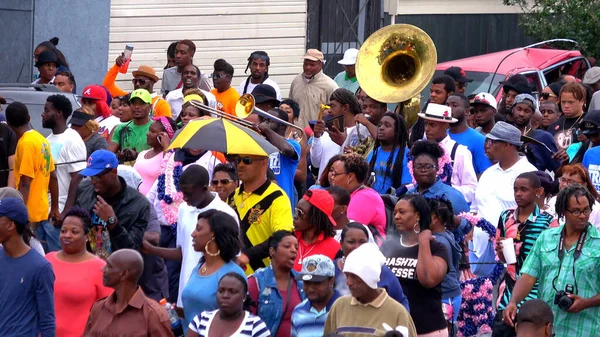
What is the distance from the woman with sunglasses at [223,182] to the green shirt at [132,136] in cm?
238

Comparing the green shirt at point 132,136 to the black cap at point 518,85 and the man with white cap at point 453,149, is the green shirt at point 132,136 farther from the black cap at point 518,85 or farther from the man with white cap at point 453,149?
the black cap at point 518,85

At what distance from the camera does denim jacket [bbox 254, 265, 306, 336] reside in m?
8.47

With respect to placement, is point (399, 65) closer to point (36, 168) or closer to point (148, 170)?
point (148, 170)

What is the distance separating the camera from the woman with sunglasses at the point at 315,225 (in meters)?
9.05

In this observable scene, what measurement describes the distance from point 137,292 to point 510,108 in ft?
23.2

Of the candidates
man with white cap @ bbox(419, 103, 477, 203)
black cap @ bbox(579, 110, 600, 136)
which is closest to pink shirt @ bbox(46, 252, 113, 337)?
man with white cap @ bbox(419, 103, 477, 203)

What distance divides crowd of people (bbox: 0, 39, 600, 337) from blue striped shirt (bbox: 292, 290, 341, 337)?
2cm

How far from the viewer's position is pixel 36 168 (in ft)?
38.9

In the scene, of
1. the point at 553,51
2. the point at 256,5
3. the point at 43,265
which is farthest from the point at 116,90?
the point at 43,265

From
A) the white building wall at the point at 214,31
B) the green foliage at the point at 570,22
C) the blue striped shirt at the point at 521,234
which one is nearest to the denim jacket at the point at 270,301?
the blue striped shirt at the point at 521,234

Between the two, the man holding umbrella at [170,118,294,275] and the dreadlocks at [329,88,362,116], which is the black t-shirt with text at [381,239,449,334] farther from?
the dreadlocks at [329,88,362,116]

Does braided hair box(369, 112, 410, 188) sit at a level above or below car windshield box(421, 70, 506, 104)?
below

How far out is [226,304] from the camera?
8008 millimetres

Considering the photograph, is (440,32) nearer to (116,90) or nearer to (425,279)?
(116,90)
